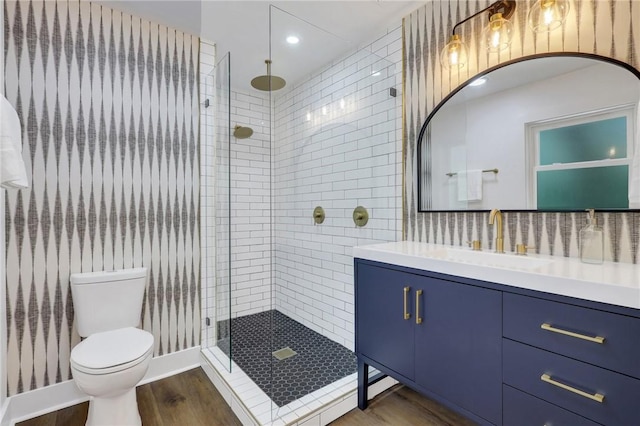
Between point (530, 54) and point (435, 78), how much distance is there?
1.79ft

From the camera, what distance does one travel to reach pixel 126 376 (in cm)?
160

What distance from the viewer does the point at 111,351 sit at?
169 cm

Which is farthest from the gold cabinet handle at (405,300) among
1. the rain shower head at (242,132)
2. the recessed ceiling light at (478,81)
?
the rain shower head at (242,132)

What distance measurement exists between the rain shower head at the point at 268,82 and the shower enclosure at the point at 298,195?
0.16 feet

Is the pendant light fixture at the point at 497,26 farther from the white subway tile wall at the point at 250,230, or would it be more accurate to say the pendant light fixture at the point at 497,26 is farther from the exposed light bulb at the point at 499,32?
the white subway tile wall at the point at 250,230

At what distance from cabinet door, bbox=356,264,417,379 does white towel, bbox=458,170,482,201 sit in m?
0.69

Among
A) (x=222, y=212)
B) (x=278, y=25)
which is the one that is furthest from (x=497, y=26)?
(x=222, y=212)


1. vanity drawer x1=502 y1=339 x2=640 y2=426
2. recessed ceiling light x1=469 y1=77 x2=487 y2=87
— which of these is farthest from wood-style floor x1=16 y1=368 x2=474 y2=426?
recessed ceiling light x1=469 y1=77 x2=487 y2=87

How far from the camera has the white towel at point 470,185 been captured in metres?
1.86

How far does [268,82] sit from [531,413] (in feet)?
8.13

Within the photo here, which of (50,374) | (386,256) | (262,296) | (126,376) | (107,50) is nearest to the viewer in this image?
(126,376)

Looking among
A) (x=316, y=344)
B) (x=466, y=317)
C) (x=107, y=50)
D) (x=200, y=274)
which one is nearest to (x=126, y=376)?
(x=200, y=274)

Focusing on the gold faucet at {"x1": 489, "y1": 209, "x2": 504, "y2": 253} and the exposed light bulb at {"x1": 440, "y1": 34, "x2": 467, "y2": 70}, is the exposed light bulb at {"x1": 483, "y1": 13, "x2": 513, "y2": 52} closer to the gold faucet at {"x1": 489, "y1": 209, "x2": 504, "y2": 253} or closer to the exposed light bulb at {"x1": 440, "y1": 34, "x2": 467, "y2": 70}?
the exposed light bulb at {"x1": 440, "y1": 34, "x2": 467, "y2": 70}

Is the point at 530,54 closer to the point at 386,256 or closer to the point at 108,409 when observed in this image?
the point at 386,256
